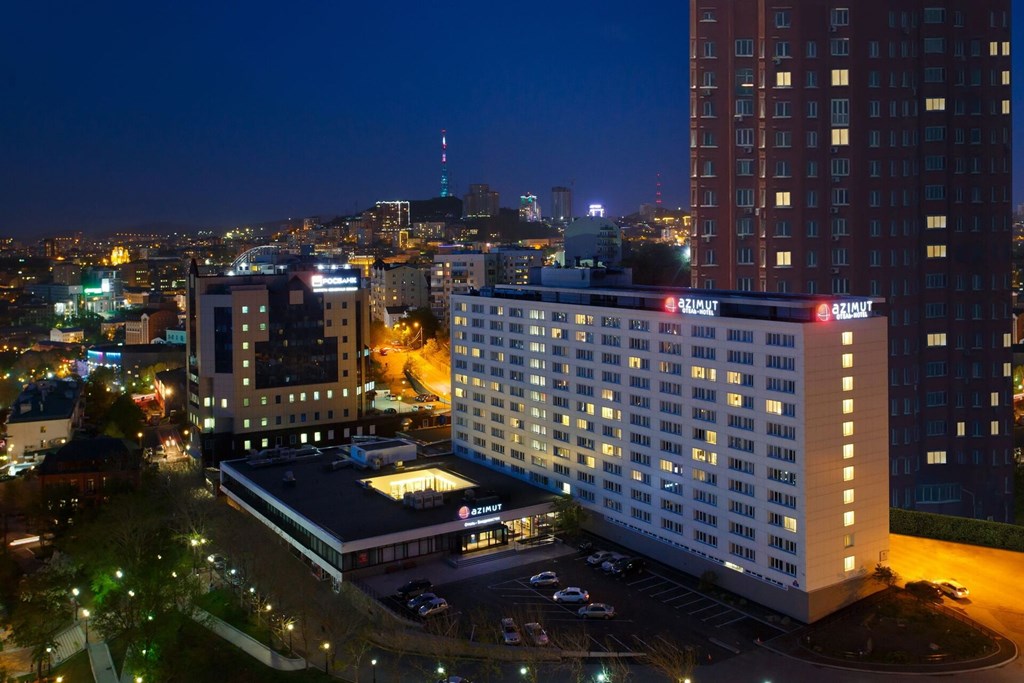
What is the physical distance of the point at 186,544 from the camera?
39.0 m

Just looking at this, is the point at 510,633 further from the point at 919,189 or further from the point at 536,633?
the point at 919,189

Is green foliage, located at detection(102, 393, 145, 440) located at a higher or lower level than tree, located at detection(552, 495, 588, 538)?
higher

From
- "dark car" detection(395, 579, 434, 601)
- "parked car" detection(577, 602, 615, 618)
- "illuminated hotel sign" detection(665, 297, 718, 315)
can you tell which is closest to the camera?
"parked car" detection(577, 602, 615, 618)

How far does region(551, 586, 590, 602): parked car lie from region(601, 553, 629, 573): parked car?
2.57m

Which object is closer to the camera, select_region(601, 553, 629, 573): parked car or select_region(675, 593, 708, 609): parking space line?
select_region(675, 593, 708, 609): parking space line

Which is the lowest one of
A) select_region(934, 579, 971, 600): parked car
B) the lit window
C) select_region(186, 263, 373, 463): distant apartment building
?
select_region(934, 579, 971, 600): parked car

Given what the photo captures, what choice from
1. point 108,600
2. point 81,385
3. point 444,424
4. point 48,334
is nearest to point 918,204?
point 444,424

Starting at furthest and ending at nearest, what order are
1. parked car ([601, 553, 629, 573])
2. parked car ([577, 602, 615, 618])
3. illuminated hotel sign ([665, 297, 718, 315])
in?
parked car ([601, 553, 629, 573]) < illuminated hotel sign ([665, 297, 718, 315]) < parked car ([577, 602, 615, 618])

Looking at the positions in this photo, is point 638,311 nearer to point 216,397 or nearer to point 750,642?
point 750,642

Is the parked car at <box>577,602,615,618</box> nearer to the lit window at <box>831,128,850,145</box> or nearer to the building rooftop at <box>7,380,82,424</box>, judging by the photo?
the lit window at <box>831,128,850,145</box>

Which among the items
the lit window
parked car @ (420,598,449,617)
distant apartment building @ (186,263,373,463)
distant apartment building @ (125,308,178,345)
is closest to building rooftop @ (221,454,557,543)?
parked car @ (420,598,449,617)

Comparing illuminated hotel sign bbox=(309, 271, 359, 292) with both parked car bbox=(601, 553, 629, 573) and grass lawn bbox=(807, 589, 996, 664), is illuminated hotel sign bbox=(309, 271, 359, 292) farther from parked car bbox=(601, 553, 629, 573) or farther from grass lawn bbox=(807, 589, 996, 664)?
grass lawn bbox=(807, 589, 996, 664)

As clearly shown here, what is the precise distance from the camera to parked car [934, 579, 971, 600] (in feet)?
98.1

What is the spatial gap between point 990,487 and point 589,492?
21.1 m
